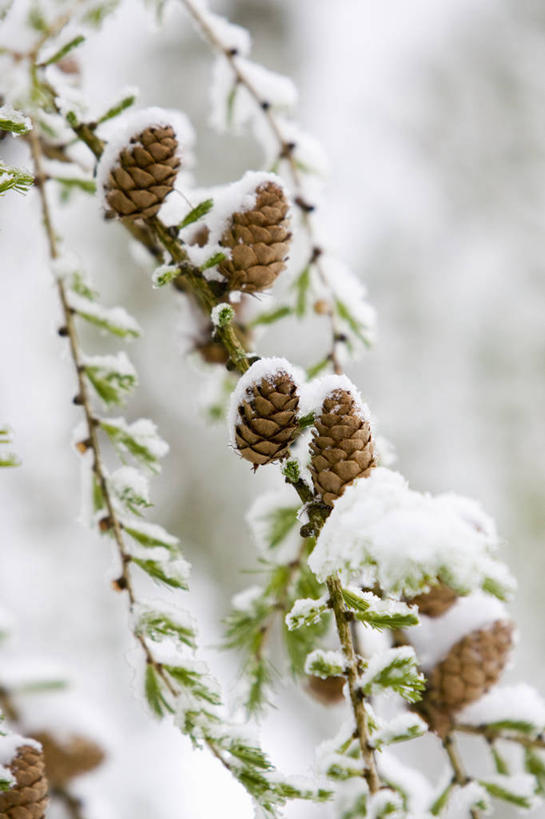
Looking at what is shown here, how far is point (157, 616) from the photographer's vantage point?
69cm

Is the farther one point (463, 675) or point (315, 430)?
point (463, 675)

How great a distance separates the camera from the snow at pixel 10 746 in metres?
0.70

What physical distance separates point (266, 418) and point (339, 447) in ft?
0.21

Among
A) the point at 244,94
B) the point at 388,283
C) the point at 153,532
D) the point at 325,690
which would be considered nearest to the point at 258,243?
the point at 153,532

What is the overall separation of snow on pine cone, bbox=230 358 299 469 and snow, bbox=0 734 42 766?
0.39m

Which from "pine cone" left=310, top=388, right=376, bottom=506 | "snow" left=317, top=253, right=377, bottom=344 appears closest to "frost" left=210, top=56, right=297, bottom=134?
"snow" left=317, top=253, right=377, bottom=344

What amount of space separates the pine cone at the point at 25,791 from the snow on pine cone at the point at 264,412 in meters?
0.39

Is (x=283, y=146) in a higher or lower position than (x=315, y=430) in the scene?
higher

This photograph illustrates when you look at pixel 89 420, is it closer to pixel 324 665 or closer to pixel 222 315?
pixel 222 315

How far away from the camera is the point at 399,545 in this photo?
455 millimetres

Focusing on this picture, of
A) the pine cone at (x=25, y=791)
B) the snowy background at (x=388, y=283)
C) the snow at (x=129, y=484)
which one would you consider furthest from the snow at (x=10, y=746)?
the snowy background at (x=388, y=283)

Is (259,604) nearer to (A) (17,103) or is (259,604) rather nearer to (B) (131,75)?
(A) (17,103)

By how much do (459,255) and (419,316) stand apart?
0.56 metres

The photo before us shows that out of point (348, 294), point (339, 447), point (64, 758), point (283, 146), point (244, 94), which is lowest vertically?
point (64, 758)
